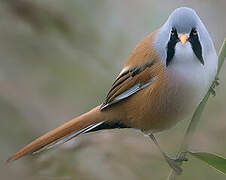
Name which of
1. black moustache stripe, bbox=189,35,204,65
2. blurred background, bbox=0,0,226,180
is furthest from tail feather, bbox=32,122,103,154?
black moustache stripe, bbox=189,35,204,65

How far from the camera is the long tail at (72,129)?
8.94ft

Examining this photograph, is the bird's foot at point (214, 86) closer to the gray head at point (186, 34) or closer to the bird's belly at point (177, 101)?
the bird's belly at point (177, 101)

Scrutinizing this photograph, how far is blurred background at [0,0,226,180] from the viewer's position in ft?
7.13

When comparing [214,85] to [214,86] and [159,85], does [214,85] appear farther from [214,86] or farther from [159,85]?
[159,85]

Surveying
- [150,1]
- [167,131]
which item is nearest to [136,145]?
[167,131]

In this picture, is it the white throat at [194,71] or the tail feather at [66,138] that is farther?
the tail feather at [66,138]

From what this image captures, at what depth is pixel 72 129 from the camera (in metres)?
2.87

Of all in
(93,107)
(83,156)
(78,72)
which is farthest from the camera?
(93,107)

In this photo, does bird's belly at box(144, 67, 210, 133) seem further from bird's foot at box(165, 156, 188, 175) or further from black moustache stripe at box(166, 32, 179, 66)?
bird's foot at box(165, 156, 188, 175)

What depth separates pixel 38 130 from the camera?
8.19 ft

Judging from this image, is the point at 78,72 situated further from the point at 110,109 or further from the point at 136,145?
the point at 136,145

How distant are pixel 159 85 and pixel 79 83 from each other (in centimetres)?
55

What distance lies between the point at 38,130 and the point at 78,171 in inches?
17.7

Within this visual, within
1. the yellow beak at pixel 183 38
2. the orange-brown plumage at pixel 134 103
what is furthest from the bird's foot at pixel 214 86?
the yellow beak at pixel 183 38
